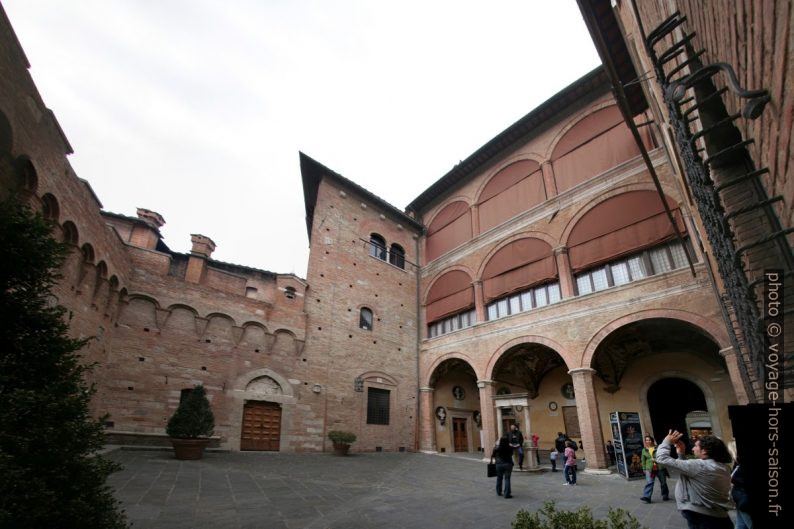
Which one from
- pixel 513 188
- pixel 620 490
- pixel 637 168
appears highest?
pixel 513 188

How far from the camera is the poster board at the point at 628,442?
383 inches

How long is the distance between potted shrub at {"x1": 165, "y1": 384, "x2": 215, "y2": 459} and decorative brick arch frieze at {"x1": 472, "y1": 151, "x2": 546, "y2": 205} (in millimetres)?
13751

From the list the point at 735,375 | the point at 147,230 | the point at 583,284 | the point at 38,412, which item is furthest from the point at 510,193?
the point at 38,412

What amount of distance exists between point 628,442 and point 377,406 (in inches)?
370

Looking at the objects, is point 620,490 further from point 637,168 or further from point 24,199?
point 24,199

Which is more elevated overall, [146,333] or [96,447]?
[146,333]

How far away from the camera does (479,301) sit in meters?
16.0

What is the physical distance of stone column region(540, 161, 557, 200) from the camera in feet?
48.9

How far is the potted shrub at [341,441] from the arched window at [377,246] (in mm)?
8442

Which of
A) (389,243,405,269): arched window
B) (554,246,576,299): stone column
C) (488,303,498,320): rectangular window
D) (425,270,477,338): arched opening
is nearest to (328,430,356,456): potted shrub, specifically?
(425,270,477,338): arched opening

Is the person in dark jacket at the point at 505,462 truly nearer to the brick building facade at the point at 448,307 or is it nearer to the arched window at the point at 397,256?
the brick building facade at the point at 448,307

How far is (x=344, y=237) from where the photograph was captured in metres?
17.8

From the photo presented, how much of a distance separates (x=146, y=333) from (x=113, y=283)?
1.94m

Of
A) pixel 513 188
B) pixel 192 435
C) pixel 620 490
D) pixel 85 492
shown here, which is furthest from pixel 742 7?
pixel 513 188
